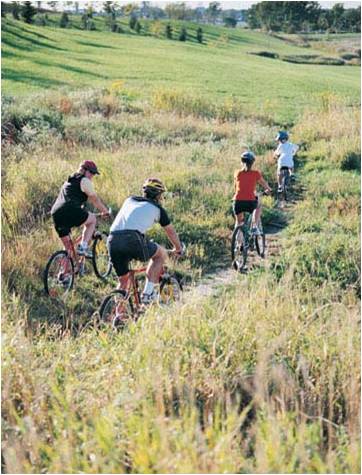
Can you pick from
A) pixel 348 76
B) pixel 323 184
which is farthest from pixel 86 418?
pixel 348 76

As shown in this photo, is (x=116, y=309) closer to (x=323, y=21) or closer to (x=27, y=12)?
(x=27, y=12)

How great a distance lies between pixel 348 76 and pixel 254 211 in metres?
40.5

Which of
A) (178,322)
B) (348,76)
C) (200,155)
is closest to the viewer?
(178,322)

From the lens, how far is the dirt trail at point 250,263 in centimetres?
1057

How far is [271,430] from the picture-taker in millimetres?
4262

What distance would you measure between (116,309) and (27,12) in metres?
64.3

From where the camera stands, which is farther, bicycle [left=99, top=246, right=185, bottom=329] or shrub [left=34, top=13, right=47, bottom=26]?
shrub [left=34, top=13, right=47, bottom=26]

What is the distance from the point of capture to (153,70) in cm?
4447

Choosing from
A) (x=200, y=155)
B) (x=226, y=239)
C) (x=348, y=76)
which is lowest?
(x=226, y=239)

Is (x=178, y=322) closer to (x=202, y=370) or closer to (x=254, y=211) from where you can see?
(x=202, y=370)

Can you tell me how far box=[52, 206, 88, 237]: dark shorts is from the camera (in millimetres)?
9859

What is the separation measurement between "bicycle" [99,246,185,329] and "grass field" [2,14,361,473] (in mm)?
341

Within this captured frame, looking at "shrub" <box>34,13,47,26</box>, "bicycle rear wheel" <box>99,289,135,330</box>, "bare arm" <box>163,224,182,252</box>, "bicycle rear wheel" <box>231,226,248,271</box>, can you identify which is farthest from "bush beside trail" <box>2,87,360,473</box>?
"shrub" <box>34,13,47,26</box>

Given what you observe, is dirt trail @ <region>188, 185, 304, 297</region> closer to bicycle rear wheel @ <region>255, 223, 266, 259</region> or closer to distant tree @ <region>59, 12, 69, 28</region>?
bicycle rear wheel @ <region>255, 223, 266, 259</region>
